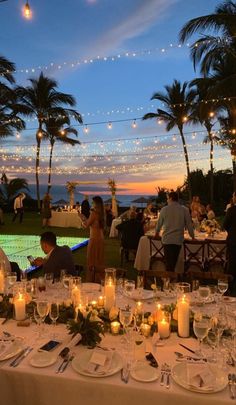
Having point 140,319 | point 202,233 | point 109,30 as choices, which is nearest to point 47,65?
point 109,30

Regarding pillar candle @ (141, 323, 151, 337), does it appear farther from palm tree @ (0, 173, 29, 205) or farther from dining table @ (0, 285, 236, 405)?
palm tree @ (0, 173, 29, 205)

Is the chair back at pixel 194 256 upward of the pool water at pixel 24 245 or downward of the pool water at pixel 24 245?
upward

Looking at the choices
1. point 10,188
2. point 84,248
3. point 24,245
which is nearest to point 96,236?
point 84,248

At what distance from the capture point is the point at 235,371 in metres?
1.87

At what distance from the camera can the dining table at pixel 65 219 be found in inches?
581

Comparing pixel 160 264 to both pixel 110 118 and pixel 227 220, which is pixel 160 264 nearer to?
pixel 227 220

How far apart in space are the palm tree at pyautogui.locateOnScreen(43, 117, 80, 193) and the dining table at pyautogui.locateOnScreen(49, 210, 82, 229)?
8.68 metres

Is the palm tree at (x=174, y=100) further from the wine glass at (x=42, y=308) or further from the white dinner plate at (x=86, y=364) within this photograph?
the white dinner plate at (x=86, y=364)

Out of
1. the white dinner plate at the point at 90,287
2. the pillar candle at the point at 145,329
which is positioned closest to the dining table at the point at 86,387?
the pillar candle at the point at 145,329

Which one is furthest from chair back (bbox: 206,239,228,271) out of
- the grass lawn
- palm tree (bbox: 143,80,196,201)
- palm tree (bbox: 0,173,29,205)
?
palm tree (bbox: 0,173,29,205)

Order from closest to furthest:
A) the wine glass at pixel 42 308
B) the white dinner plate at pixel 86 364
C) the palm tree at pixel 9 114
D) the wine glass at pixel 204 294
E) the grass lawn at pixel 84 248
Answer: the white dinner plate at pixel 86 364, the wine glass at pixel 42 308, the wine glass at pixel 204 294, the grass lawn at pixel 84 248, the palm tree at pixel 9 114

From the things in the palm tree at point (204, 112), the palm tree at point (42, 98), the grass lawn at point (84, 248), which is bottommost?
the grass lawn at point (84, 248)

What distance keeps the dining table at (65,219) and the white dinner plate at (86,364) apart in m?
12.8

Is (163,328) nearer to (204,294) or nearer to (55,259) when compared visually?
(204,294)
